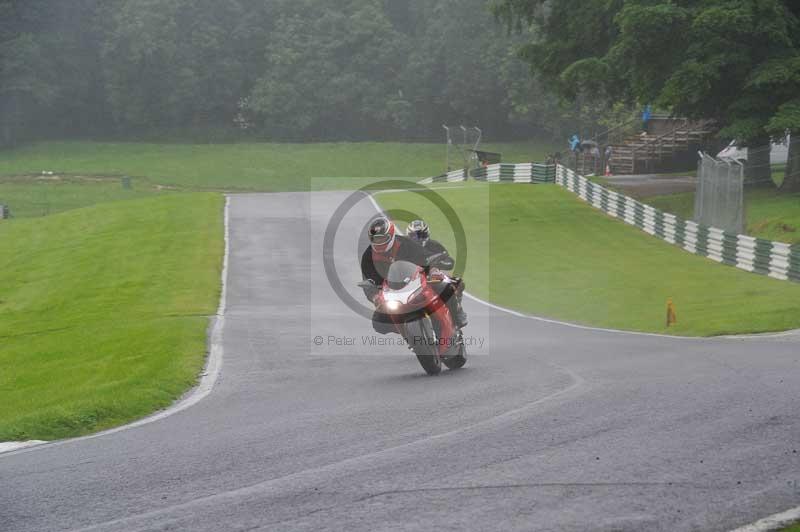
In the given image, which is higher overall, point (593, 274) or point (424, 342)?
point (424, 342)

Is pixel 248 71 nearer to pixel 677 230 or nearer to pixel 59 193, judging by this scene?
pixel 59 193

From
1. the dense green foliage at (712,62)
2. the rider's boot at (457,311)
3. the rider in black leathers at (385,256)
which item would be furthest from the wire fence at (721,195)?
the rider in black leathers at (385,256)

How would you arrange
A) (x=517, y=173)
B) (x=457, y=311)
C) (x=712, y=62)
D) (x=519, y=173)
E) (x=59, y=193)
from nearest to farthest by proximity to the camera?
(x=457, y=311), (x=712, y=62), (x=519, y=173), (x=517, y=173), (x=59, y=193)

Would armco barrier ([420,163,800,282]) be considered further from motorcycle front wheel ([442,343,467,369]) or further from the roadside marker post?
motorcycle front wheel ([442,343,467,369])

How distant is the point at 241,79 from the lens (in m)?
99.9

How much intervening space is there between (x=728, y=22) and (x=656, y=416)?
2705 cm

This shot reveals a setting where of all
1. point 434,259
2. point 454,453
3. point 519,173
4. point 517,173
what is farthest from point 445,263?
point 517,173

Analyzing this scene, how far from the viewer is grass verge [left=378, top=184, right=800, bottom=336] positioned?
21500 mm

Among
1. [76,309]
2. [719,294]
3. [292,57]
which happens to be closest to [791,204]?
[719,294]

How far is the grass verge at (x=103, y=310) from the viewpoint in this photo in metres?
11.7

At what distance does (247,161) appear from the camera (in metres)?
85.2

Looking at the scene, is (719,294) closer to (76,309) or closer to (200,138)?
Result: (76,309)

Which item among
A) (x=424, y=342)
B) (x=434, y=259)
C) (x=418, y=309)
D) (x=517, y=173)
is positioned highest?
(x=434, y=259)

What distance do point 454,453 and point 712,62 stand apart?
29.5m
